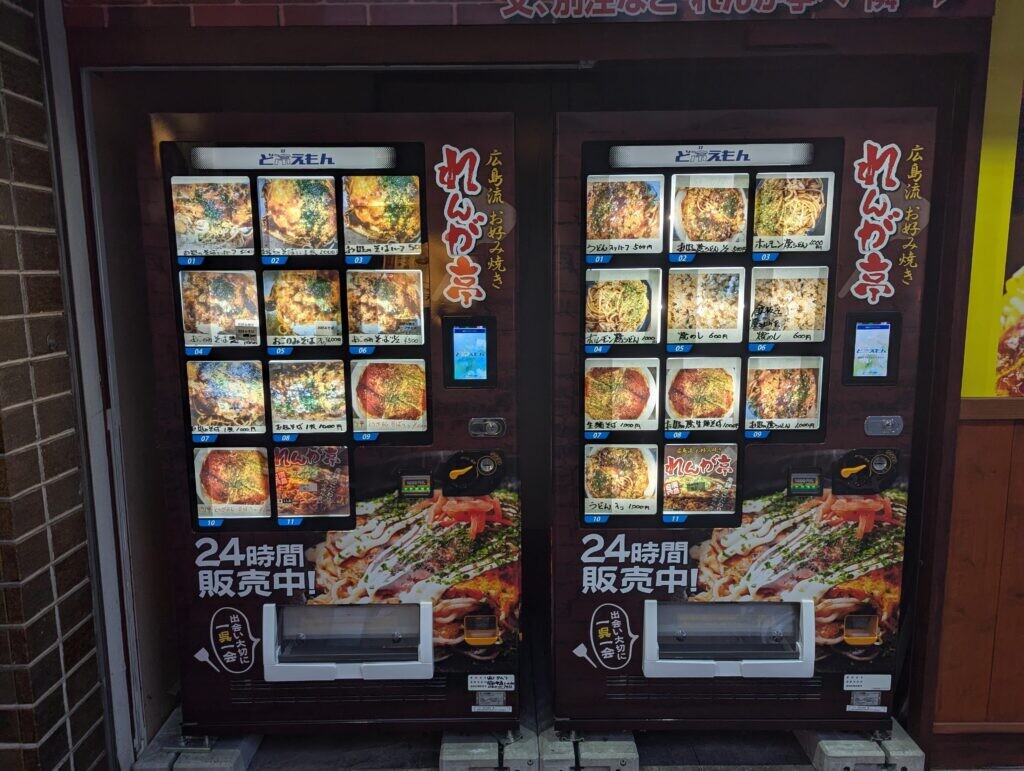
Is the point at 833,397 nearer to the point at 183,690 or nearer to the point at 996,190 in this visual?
the point at 996,190

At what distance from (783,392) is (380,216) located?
1.51 m

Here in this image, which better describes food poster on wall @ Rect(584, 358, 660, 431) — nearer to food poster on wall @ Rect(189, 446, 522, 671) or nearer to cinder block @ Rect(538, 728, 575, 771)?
food poster on wall @ Rect(189, 446, 522, 671)

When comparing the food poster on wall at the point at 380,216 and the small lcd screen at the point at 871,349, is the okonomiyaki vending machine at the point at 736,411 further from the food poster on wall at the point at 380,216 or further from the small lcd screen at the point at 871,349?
the food poster on wall at the point at 380,216

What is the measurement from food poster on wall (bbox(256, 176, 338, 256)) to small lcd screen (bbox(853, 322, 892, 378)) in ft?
5.92

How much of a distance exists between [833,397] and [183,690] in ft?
8.47

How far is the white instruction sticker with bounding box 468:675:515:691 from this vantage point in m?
2.45

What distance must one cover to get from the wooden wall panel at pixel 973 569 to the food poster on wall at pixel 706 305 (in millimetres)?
916

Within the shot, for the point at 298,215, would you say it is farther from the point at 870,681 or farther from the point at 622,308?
the point at 870,681

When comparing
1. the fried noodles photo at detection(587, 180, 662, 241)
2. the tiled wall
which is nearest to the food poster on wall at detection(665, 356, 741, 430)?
the fried noodles photo at detection(587, 180, 662, 241)

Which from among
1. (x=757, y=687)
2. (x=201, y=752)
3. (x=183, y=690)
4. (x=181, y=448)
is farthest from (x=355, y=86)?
(x=757, y=687)

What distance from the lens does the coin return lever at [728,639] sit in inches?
94.8

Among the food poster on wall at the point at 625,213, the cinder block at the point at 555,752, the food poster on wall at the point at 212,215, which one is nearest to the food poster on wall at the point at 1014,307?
the food poster on wall at the point at 625,213

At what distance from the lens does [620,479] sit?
2381 millimetres

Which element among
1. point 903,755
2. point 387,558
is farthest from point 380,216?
point 903,755
